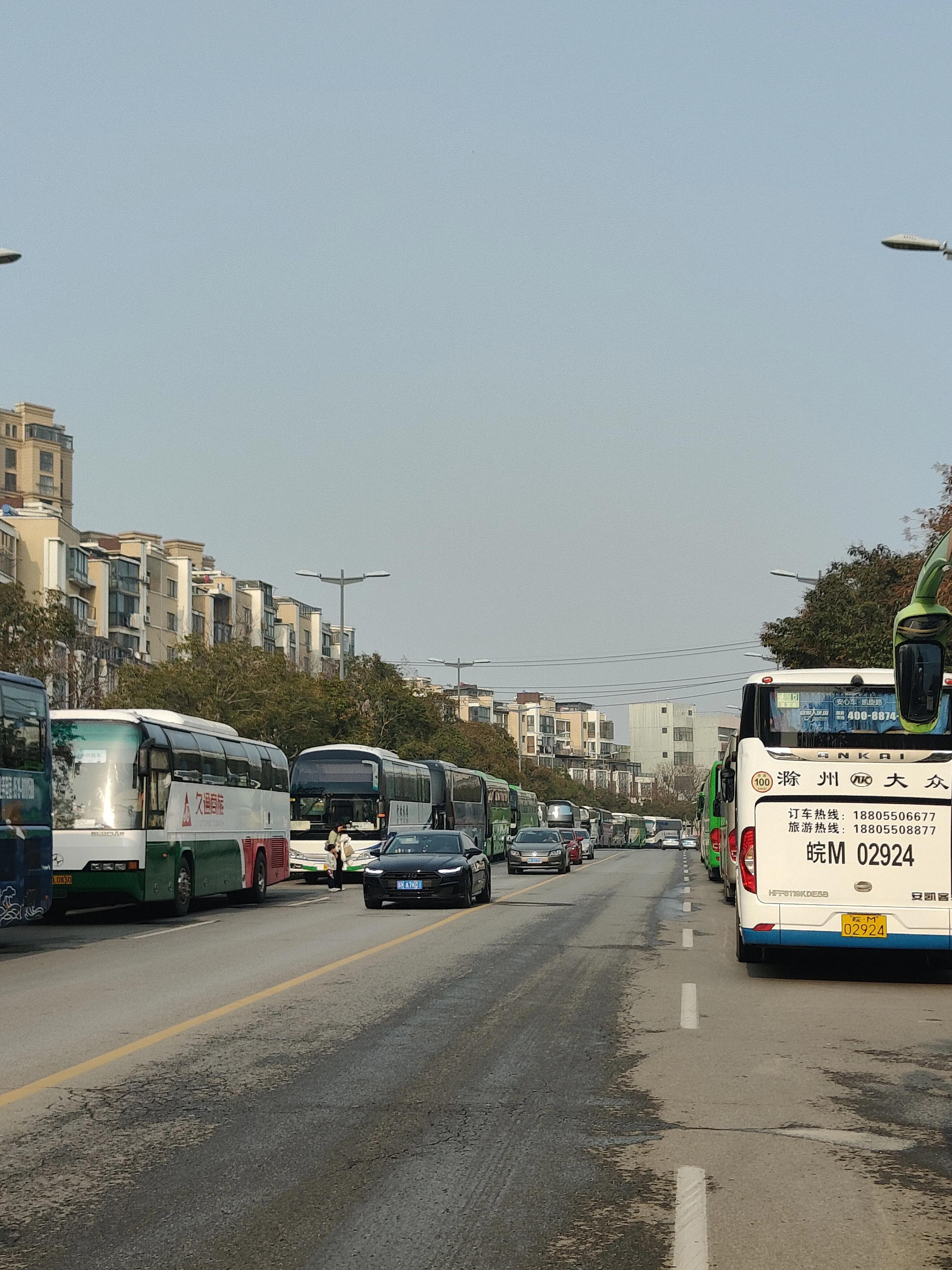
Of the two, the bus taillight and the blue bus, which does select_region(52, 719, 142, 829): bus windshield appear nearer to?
the blue bus

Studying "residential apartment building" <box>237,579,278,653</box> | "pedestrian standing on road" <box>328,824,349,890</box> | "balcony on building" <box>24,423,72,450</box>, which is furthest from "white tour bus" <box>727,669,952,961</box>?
"balcony on building" <box>24,423,72,450</box>

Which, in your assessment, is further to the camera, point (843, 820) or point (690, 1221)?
point (843, 820)

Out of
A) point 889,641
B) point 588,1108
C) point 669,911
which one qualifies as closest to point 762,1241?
point 588,1108

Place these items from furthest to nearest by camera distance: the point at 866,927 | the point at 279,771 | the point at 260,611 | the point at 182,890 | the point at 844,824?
1. the point at 260,611
2. the point at 279,771
3. the point at 182,890
4. the point at 844,824
5. the point at 866,927

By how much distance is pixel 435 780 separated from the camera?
51094mm

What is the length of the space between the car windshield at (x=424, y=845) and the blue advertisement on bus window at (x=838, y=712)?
1264 centimetres

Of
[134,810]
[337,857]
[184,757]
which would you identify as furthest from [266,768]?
[134,810]

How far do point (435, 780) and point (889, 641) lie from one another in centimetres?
1618

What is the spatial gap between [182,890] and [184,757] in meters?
2.25

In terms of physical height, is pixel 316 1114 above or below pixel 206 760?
below

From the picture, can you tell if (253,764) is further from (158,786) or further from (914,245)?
(914,245)

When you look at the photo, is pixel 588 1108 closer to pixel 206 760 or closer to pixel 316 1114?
pixel 316 1114

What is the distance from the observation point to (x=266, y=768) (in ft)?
109

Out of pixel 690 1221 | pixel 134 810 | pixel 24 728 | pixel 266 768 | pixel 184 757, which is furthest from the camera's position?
pixel 266 768
